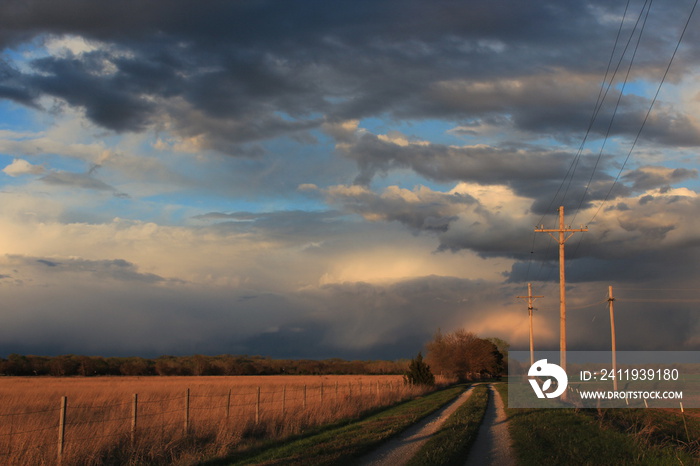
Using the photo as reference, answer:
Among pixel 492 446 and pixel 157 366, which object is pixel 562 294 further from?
pixel 157 366

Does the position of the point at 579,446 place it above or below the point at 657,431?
above

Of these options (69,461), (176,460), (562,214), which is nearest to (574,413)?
(562,214)

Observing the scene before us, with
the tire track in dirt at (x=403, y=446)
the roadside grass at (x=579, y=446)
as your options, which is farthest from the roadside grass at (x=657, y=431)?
the tire track in dirt at (x=403, y=446)

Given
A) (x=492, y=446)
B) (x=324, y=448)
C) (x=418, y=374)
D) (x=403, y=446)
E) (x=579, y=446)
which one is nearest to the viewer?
(x=324, y=448)

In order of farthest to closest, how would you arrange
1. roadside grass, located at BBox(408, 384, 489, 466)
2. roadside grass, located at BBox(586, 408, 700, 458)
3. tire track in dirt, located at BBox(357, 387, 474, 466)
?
roadside grass, located at BBox(586, 408, 700, 458) → tire track in dirt, located at BBox(357, 387, 474, 466) → roadside grass, located at BBox(408, 384, 489, 466)

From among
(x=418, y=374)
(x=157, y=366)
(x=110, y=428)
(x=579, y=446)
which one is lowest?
(x=157, y=366)

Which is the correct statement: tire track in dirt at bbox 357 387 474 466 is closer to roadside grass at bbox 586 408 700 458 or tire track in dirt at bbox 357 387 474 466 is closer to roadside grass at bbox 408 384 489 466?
roadside grass at bbox 408 384 489 466

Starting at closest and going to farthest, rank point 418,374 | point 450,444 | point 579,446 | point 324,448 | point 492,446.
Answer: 1. point 324,448
2. point 450,444
3. point 579,446
4. point 492,446
5. point 418,374

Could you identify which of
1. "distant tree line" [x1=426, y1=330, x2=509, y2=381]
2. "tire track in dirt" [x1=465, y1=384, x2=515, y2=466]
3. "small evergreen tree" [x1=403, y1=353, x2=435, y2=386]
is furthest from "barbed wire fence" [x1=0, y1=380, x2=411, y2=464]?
"distant tree line" [x1=426, y1=330, x2=509, y2=381]

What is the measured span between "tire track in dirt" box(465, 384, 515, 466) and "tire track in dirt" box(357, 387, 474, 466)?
4.34ft

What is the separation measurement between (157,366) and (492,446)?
90062 millimetres

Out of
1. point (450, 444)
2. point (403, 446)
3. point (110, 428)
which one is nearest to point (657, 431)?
point (450, 444)

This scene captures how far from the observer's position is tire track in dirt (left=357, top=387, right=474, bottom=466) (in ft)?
39.8

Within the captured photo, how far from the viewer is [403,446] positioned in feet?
47.1
